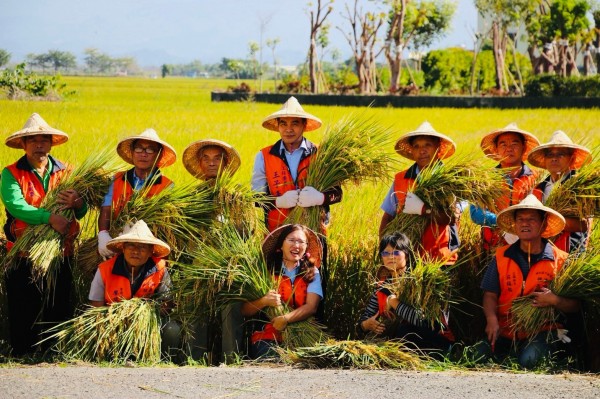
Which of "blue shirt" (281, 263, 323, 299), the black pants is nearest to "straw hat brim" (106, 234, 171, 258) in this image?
Answer: the black pants

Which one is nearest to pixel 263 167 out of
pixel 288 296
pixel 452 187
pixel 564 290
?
pixel 288 296

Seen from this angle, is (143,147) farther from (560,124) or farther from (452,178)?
(560,124)

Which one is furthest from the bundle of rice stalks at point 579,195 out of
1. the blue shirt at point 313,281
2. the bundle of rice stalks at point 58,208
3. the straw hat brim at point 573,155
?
the bundle of rice stalks at point 58,208

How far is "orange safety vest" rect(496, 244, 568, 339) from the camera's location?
16.3 ft

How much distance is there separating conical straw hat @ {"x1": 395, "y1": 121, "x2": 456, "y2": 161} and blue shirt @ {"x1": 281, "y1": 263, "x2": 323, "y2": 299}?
3.03 ft

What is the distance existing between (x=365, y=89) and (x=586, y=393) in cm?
2280

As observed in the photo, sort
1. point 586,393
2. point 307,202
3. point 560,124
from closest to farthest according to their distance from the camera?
point 586,393 < point 307,202 < point 560,124

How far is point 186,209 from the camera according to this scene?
17.7ft

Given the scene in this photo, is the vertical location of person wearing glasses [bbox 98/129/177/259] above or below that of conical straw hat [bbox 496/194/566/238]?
above

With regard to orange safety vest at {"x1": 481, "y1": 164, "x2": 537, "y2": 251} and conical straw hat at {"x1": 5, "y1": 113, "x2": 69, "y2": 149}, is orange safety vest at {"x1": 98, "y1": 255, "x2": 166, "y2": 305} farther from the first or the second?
orange safety vest at {"x1": 481, "y1": 164, "x2": 537, "y2": 251}

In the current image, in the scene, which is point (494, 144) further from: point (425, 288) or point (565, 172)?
point (425, 288)

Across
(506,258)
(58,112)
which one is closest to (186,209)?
(506,258)

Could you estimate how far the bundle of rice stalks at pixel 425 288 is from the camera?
193 inches

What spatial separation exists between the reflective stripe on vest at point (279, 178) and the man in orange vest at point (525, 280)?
45.1 inches
